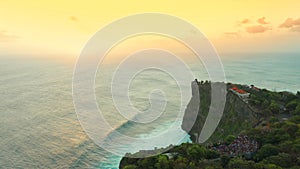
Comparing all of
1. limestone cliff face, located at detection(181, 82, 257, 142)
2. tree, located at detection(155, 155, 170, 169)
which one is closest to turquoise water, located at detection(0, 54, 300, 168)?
limestone cliff face, located at detection(181, 82, 257, 142)

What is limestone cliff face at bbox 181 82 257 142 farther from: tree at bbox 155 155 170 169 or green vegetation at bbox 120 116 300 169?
tree at bbox 155 155 170 169

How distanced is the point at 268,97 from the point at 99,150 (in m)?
18.4

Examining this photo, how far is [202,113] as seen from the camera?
100ft

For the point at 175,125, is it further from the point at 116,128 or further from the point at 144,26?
the point at 144,26

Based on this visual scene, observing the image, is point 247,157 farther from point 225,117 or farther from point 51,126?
point 51,126

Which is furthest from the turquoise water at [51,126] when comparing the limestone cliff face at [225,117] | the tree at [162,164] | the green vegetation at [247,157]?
the tree at [162,164]

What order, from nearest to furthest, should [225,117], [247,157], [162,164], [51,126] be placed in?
1. [162,164]
2. [247,157]
3. [51,126]
4. [225,117]

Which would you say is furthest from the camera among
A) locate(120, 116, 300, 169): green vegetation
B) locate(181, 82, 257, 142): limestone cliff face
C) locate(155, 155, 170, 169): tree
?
locate(181, 82, 257, 142): limestone cliff face

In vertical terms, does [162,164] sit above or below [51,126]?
above

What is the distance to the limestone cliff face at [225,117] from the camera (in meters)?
25.1

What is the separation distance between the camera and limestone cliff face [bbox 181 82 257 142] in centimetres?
2514

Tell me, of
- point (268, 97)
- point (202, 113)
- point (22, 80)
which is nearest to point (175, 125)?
point (202, 113)

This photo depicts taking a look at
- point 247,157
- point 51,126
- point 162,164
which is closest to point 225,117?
point 247,157

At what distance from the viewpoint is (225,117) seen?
27766 millimetres
